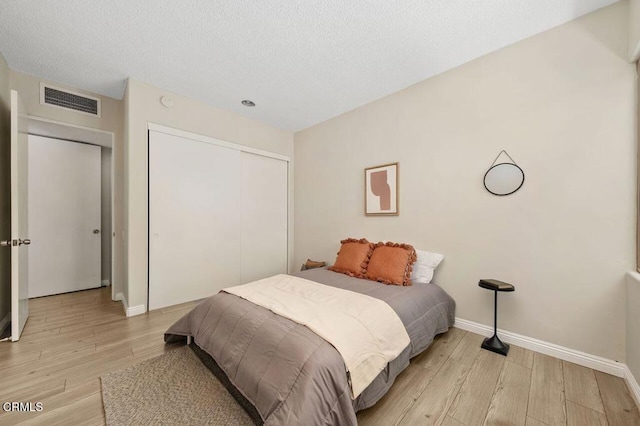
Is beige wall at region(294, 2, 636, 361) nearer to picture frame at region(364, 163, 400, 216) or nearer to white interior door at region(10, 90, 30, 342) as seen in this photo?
picture frame at region(364, 163, 400, 216)

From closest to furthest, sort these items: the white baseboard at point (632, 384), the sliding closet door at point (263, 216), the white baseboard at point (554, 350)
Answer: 1. the white baseboard at point (632, 384)
2. the white baseboard at point (554, 350)
3. the sliding closet door at point (263, 216)

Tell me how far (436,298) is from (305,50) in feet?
8.57

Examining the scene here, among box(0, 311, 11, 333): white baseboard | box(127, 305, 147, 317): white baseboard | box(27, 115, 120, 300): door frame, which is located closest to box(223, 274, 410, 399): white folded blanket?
box(127, 305, 147, 317): white baseboard

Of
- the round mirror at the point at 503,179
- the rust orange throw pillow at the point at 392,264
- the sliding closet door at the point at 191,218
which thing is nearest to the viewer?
the round mirror at the point at 503,179

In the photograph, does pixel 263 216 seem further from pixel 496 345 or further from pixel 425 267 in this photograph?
pixel 496 345

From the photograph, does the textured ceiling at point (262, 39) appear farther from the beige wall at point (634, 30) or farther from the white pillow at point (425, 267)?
the white pillow at point (425, 267)

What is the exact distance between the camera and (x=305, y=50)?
90.3 inches

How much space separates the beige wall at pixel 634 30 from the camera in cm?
160

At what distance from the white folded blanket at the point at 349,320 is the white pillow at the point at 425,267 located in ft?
2.94

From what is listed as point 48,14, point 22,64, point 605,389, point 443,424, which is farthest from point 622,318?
point 22,64

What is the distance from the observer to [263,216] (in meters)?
4.05

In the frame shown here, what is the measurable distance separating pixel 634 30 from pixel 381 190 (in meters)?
2.19

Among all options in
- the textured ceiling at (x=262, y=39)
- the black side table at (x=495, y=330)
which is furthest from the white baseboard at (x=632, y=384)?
the textured ceiling at (x=262, y=39)

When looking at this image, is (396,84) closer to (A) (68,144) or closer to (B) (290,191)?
(B) (290,191)
